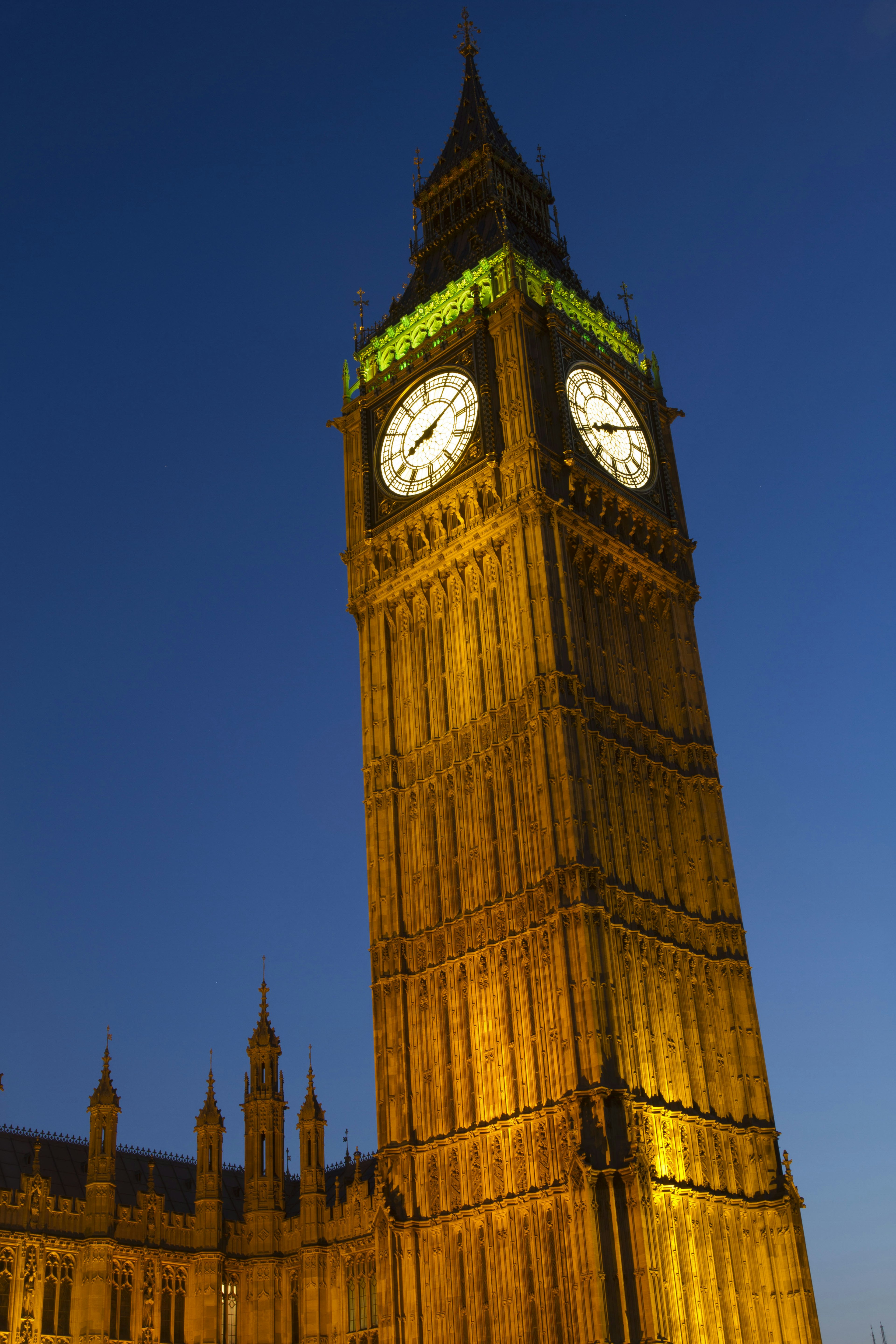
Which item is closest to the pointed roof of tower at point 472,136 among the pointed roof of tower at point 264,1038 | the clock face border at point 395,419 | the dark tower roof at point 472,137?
the dark tower roof at point 472,137

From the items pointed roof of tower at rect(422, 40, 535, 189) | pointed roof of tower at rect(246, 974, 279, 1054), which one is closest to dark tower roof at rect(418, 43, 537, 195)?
pointed roof of tower at rect(422, 40, 535, 189)

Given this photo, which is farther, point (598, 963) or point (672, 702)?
point (672, 702)

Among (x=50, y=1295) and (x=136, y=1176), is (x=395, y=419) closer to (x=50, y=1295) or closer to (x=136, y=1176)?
(x=136, y=1176)

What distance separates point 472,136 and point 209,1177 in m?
53.3

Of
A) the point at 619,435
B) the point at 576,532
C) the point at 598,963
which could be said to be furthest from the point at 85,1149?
the point at 619,435

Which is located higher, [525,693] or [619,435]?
→ [619,435]

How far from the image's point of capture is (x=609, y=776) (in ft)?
177

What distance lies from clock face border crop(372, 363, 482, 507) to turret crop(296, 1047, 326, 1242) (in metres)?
24.6

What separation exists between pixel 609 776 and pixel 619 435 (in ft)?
58.0

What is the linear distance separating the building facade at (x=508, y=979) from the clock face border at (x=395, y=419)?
7.0 inches

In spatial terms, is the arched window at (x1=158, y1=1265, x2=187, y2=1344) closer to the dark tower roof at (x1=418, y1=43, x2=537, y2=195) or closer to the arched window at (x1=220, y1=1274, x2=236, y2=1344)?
the arched window at (x1=220, y1=1274, x2=236, y2=1344)

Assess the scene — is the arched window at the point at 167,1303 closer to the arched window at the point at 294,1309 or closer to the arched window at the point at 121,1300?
the arched window at the point at 121,1300

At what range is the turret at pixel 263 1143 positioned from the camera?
5588cm

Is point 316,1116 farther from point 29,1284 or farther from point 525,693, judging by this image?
point 525,693
